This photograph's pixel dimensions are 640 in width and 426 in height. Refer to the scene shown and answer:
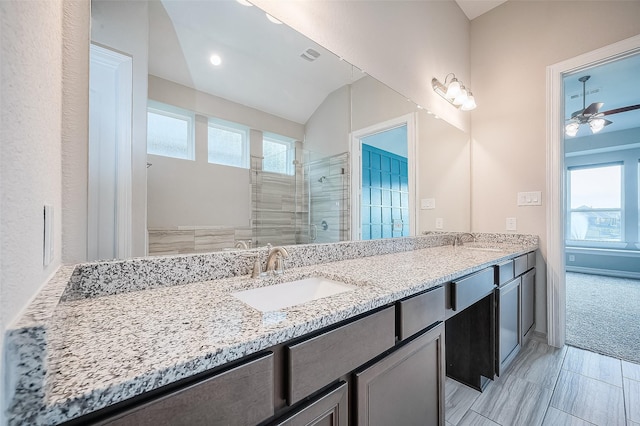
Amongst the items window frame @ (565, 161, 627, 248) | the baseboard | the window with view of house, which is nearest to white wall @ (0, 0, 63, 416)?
window frame @ (565, 161, 627, 248)

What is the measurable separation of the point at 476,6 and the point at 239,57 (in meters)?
2.70

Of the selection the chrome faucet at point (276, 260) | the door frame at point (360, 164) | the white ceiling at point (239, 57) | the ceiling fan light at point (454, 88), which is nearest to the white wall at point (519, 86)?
the ceiling fan light at point (454, 88)

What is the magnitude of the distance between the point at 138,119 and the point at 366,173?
4.18 feet

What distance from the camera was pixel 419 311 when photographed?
1.00 m

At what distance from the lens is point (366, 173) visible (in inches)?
70.2

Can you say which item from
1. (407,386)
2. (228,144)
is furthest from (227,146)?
(407,386)

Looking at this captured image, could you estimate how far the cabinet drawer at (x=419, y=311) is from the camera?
3.03 ft

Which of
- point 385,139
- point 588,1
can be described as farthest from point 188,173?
point 588,1

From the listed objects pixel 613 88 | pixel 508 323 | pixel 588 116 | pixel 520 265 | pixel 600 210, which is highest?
pixel 613 88

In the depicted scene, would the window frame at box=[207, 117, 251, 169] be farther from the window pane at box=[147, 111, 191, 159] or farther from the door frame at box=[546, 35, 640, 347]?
the door frame at box=[546, 35, 640, 347]

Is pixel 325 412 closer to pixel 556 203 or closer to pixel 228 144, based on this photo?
pixel 228 144

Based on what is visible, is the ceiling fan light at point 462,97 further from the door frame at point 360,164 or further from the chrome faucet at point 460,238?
the chrome faucet at point 460,238

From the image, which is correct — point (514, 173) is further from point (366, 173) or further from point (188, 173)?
point (188, 173)

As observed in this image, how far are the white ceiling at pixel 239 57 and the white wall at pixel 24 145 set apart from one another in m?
0.37
